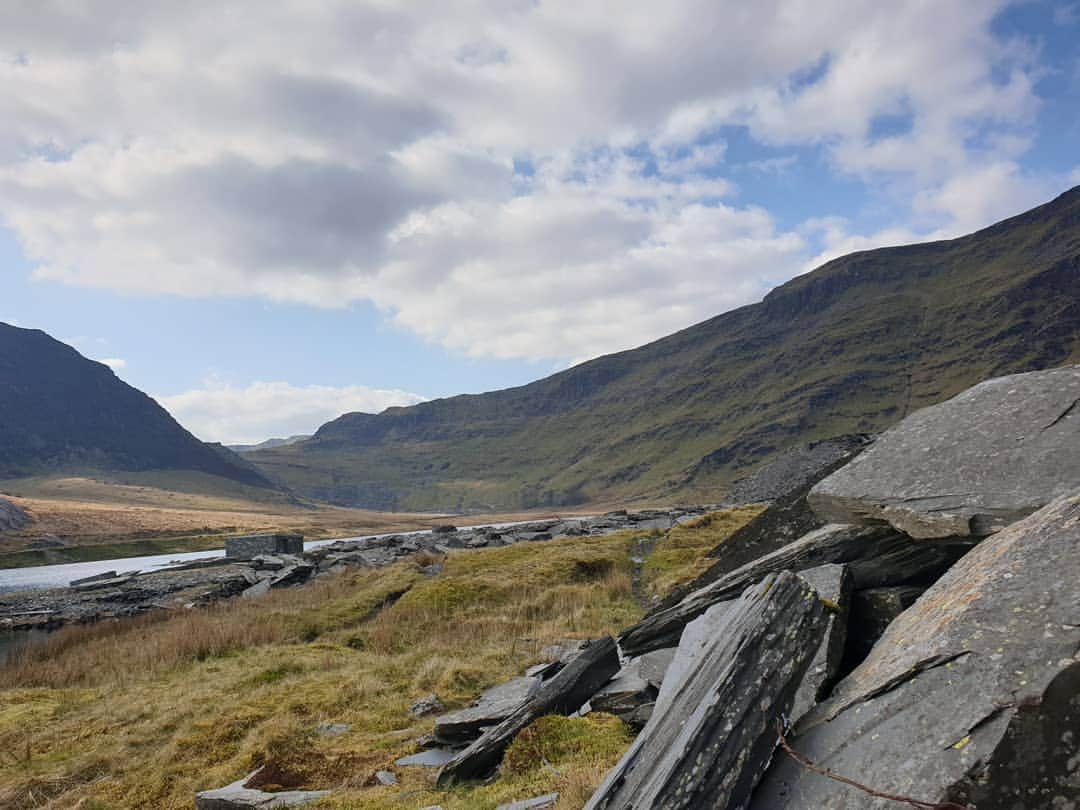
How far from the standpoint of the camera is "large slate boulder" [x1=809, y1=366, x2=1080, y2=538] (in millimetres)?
7758

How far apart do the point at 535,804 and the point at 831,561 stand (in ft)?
19.6

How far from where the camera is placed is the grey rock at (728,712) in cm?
576

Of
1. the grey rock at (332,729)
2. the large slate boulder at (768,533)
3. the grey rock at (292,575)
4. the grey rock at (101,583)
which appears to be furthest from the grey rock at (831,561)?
the grey rock at (101,583)

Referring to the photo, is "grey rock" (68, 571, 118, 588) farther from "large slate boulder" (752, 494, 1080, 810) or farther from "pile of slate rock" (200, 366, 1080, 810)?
"large slate boulder" (752, 494, 1080, 810)

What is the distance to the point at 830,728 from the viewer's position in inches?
232

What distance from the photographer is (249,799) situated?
10.1 metres

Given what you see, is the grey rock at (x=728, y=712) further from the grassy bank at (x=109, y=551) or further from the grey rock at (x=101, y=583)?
the grassy bank at (x=109, y=551)

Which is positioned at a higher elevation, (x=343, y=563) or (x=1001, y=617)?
(x=1001, y=617)

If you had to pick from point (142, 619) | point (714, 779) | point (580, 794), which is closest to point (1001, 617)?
point (714, 779)

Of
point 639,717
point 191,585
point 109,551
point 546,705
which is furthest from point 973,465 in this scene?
point 109,551

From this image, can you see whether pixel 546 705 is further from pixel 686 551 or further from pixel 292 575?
pixel 292 575

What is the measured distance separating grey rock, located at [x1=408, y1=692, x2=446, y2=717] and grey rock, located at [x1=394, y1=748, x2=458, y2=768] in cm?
323

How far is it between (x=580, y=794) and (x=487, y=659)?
A: 11549 mm

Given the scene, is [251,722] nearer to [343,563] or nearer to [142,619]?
[142,619]
